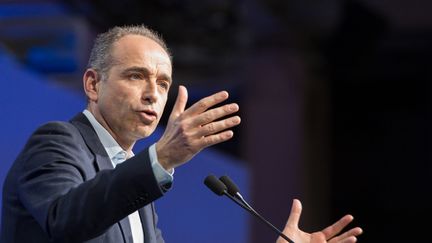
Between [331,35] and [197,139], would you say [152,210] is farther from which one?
[331,35]

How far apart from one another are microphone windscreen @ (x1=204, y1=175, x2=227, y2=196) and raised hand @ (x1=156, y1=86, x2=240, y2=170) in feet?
0.97

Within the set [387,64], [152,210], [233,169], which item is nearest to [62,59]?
[233,169]

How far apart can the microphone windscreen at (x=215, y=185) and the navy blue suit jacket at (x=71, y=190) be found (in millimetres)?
198

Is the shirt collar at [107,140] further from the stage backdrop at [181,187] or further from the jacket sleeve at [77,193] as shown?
the stage backdrop at [181,187]

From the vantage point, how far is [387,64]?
8469 mm

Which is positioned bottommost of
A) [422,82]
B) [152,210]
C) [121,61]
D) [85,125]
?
[152,210]

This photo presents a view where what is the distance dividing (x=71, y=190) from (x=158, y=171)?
0.16 m

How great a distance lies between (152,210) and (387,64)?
672 cm

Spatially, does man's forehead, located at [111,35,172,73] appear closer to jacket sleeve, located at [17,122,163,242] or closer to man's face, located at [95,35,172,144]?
man's face, located at [95,35,172,144]

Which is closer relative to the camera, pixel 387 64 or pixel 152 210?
pixel 152 210

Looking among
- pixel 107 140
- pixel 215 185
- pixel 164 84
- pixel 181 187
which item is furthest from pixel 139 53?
pixel 181 187

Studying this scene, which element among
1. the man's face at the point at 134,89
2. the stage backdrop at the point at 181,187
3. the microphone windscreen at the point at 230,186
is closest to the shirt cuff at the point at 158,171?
the man's face at the point at 134,89

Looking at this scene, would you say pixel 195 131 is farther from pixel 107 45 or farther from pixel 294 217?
pixel 294 217

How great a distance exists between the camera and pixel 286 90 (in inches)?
302
